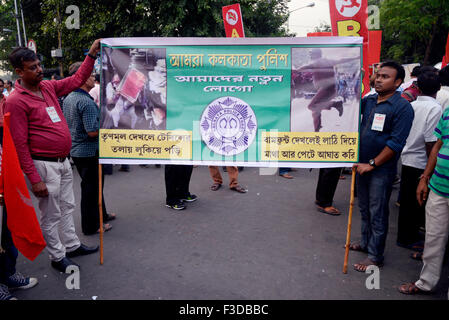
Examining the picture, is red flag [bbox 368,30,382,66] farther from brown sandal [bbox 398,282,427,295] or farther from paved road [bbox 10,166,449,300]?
brown sandal [bbox 398,282,427,295]

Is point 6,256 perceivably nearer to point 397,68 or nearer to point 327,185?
point 397,68

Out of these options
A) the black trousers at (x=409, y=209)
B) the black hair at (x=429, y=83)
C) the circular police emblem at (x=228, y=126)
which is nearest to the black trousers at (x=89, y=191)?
the circular police emblem at (x=228, y=126)

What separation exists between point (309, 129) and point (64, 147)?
2.35 metres

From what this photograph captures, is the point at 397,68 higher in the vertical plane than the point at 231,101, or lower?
higher

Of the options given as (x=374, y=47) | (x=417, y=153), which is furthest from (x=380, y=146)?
(x=374, y=47)

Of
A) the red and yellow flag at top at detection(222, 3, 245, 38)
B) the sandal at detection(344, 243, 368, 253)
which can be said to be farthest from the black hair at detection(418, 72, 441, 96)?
the red and yellow flag at top at detection(222, 3, 245, 38)

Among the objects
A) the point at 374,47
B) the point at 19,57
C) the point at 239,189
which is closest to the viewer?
the point at 19,57

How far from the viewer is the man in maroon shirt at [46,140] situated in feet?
9.62

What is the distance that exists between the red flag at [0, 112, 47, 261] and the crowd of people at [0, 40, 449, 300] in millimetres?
180

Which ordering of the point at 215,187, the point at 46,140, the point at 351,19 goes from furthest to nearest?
the point at 215,187 → the point at 351,19 → the point at 46,140

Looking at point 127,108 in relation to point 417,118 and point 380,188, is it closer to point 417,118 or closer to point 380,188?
point 380,188

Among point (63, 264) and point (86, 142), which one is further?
point (86, 142)

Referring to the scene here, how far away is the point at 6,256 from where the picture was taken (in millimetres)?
2996

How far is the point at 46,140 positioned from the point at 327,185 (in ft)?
12.3
